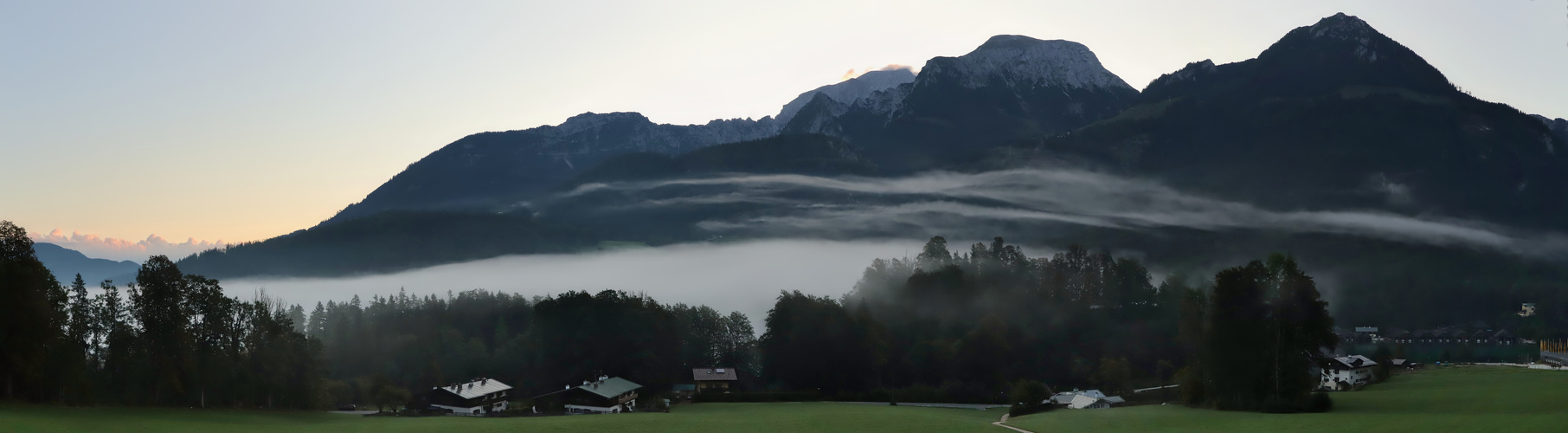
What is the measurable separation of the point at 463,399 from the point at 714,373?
100 feet

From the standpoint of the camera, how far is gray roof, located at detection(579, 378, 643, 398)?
3319 inches

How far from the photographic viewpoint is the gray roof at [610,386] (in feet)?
277

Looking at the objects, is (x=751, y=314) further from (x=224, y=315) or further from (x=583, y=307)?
(x=224, y=315)

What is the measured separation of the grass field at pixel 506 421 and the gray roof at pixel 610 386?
11303 millimetres

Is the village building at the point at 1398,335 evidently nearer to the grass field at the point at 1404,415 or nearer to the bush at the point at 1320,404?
the grass field at the point at 1404,415

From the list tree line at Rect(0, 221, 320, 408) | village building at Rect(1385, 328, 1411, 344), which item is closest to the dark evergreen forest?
tree line at Rect(0, 221, 320, 408)

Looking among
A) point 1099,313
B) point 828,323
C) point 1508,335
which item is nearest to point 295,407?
point 828,323

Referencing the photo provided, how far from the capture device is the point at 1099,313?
12925 centimetres

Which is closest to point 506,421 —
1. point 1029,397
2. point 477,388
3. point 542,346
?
point 477,388

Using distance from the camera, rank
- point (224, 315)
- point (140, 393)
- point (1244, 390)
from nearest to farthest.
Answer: point (140, 393), point (1244, 390), point (224, 315)

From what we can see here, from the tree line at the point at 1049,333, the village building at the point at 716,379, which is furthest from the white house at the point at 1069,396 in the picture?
the village building at the point at 716,379

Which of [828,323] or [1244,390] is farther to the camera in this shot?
[828,323]

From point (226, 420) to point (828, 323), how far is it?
2387 inches

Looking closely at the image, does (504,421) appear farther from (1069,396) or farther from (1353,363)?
(1353,363)
